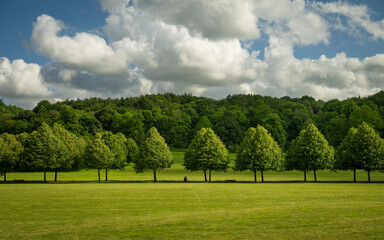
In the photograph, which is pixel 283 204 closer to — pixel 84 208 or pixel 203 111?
pixel 84 208

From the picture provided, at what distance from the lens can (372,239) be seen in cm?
1262

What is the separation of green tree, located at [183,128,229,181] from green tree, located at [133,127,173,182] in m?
4.38

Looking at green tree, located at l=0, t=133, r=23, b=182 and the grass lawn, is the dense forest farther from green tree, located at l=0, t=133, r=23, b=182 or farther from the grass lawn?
the grass lawn

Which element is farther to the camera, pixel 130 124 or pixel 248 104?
pixel 248 104

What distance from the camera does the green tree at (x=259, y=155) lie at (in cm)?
5134

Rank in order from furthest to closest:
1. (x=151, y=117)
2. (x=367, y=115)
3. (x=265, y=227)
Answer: (x=151, y=117)
(x=367, y=115)
(x=265, y=227)

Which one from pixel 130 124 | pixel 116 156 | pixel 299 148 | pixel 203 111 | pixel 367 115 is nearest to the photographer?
pixel 299 148

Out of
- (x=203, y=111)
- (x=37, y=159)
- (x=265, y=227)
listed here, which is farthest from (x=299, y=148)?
(x=203, y=111)

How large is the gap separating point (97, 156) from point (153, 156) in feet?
33.6

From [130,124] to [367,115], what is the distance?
8992 centimetres

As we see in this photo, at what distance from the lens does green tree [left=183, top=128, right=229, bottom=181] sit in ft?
177

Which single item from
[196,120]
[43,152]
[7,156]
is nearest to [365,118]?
[196,120]

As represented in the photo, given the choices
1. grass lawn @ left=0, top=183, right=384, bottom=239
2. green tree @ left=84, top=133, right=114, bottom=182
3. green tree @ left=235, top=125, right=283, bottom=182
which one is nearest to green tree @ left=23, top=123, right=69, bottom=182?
green tree @ left=84, top=133, right=114, bottom=182

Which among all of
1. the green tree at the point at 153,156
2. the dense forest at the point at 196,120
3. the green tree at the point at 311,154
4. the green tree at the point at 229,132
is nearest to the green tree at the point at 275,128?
the dense forest at the point at 196,120
